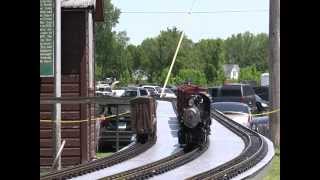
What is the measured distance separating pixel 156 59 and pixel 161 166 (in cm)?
6626

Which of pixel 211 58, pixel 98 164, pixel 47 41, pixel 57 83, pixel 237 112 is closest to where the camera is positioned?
pixel 98 164

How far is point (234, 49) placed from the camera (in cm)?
12356

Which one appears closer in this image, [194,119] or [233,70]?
[194,119]

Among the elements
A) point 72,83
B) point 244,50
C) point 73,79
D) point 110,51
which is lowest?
point 72,83

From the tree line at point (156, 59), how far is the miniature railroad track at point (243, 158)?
143 ft

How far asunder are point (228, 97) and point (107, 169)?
22528 mm

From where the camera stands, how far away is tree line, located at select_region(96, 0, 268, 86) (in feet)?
198

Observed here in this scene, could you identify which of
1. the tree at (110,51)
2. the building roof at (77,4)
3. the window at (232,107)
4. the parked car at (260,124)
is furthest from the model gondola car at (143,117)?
the tree at (110,51)

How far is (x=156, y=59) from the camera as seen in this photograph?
243 ft

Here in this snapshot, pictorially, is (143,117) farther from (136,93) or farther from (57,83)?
(136,93)

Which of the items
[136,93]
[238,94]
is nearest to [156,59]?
[238,94]

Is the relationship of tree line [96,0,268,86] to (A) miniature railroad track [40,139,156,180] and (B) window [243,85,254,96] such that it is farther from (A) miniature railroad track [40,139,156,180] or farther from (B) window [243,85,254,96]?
(A) miniature railroad track [40,139,156,180]
